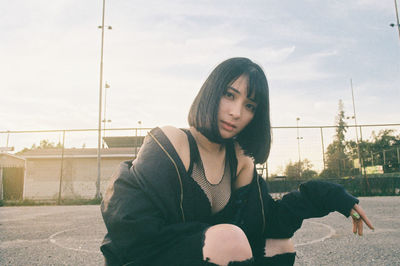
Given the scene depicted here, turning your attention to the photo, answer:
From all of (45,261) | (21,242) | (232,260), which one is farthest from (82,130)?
(232,260)

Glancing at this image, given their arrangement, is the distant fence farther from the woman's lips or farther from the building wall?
the building wall

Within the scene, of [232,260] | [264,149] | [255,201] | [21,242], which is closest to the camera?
[232,260]

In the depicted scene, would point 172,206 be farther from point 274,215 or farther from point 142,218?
point 274,215

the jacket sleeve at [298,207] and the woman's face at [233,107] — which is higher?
the woman's face at [233,107]

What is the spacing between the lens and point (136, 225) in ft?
3.35

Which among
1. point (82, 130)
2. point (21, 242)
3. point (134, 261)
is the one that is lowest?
point (21, 242)

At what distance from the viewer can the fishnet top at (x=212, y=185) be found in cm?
135

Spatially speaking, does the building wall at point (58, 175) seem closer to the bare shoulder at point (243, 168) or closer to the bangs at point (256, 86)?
the bare shoulder at point (243, 168)

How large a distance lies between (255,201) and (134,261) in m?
0.68

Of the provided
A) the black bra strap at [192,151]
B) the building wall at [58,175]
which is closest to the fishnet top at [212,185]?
the black bra strap at [192,151]

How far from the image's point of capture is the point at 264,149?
1.79 m

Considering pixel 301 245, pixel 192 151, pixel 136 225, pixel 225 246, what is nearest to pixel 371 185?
pixel 301 245

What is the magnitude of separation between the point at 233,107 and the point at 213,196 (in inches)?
17.5

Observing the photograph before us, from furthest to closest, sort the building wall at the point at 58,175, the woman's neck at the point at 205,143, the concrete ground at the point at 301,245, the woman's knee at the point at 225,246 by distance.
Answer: the building wall at the point at 58,175, the concrete ground at the point at 301,245, the woman's neck at the point at 205,143, the woman's knee at the point at 225,246
